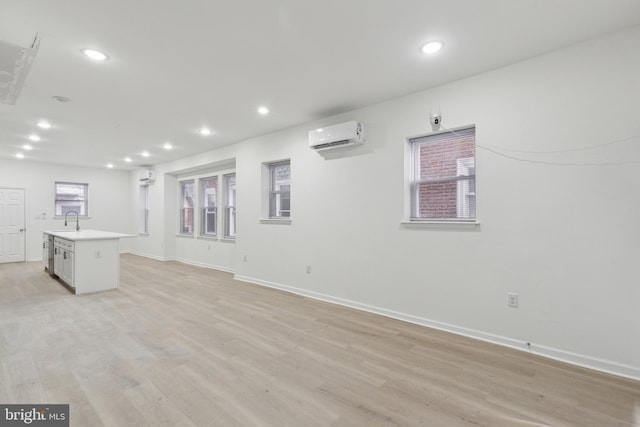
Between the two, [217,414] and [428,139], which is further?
[428,139]

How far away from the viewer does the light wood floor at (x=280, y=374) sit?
6.16 feet

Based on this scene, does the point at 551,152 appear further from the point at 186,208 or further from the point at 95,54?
the point at 186,208

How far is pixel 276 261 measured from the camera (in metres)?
5.07

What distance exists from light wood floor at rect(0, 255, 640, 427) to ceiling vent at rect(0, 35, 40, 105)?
2.46m

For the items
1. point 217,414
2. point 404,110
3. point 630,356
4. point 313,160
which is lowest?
point 217,414

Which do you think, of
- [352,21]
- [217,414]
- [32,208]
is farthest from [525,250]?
[32,208]

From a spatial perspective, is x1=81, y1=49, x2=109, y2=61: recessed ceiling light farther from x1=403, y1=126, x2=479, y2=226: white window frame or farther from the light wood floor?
x1=403, y1=126, x2=479, y2=226: white window frame

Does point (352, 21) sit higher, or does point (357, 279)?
point (352, 21)

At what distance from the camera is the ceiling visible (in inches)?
83.8

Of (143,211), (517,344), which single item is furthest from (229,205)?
(517,344)

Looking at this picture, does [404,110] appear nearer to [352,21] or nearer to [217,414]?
[352,21]

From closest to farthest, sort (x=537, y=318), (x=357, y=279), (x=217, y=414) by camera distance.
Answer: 1. (x=217, y=414)
2. (x=537, y=318)
3. (x=357, y=279)

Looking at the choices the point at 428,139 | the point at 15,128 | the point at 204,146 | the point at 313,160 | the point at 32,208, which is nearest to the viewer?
the point at 428,139

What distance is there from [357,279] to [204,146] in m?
4.36
